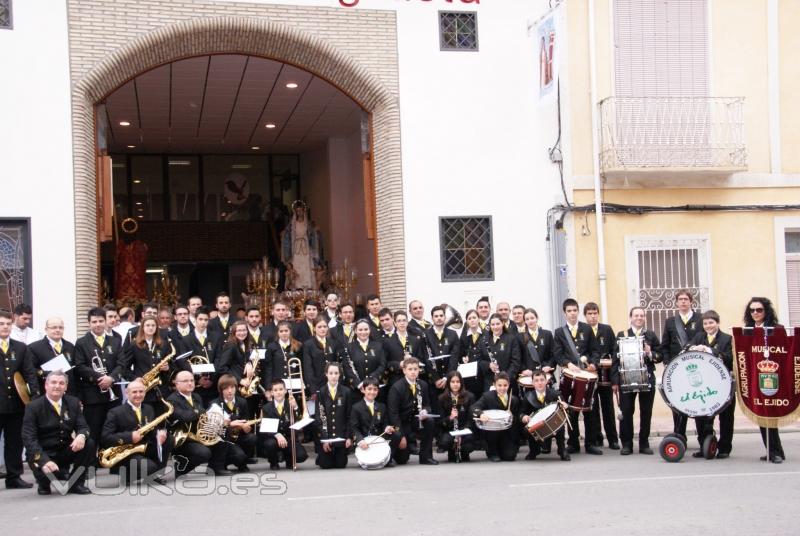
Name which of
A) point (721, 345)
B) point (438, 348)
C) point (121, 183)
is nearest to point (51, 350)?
point (438, 348)

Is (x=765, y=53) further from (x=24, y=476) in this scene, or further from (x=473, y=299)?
(x=24, y=476)

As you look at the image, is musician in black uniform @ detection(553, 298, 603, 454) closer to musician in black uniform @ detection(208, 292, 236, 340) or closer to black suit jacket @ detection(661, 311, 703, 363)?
black suit jacket @ detection(661, 311, 703, 363)

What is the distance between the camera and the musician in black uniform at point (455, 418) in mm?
13211

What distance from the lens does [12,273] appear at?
15516mm

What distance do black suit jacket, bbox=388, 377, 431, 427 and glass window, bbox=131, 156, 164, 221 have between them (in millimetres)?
16692

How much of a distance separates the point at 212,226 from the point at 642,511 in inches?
828

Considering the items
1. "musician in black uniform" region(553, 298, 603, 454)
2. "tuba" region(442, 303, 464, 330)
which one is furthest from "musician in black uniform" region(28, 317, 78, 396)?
"musician in black uniform" region(553, 298, 603, 454)

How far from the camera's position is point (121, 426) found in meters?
11.4

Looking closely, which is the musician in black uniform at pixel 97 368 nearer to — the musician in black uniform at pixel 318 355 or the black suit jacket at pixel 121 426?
the black suit jacket at pixel 121 426

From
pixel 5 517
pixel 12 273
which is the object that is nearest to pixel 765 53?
pixel 12 273

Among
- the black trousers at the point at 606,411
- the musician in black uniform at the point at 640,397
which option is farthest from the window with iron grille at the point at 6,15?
the black trousers at the point at 606,411

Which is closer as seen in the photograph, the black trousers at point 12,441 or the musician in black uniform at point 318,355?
the black trousers at point 12,441

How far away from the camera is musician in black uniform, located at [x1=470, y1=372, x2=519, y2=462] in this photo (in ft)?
43.4

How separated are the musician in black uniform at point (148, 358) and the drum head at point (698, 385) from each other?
591 centimetres
